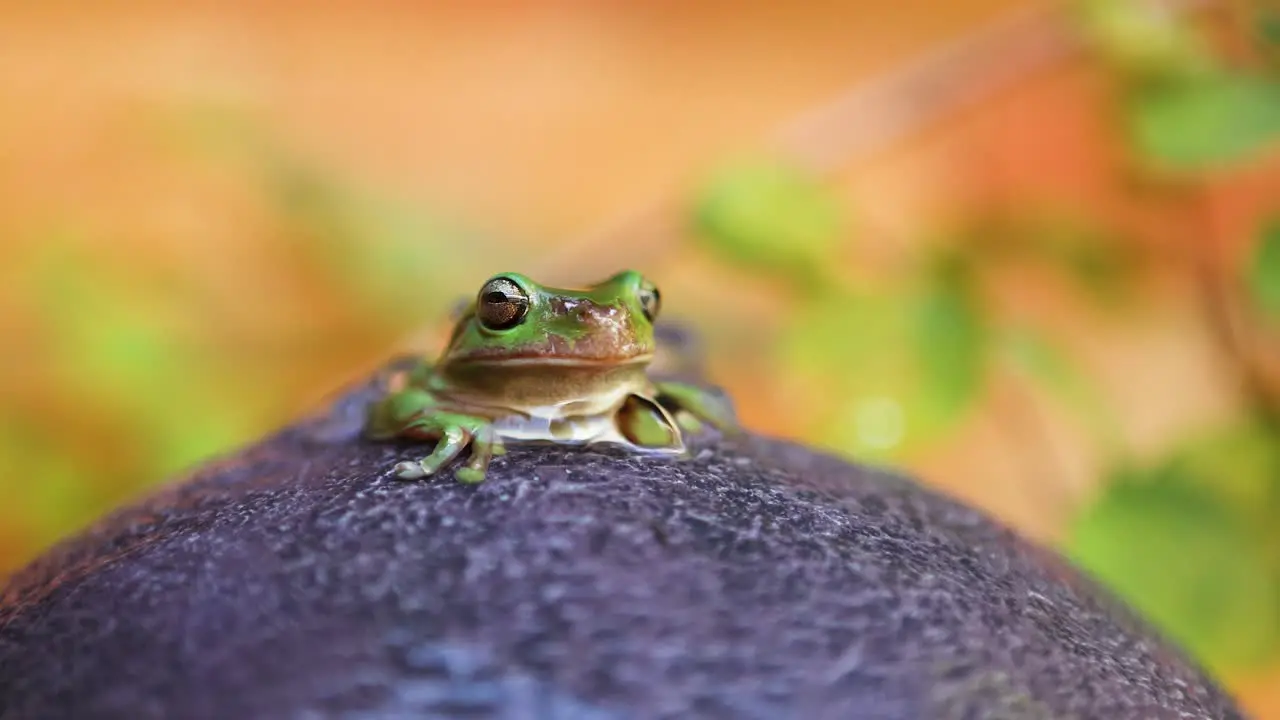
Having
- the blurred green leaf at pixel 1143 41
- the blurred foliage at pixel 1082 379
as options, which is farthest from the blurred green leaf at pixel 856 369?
the blurred green leaf at pixel 1143 41

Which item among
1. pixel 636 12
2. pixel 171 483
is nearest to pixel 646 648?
pixel 171 483

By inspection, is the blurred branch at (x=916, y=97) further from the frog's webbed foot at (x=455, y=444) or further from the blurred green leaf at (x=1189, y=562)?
the frog's webbed foot at (x=455, y=444)

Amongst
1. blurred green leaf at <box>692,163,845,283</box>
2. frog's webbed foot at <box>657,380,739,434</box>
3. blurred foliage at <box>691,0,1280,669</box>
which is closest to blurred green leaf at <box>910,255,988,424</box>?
blurred foliage at <box>691,0,1280,669</box>

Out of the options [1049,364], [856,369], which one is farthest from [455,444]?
[1049,364]

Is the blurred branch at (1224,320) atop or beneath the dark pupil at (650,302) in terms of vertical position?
atop

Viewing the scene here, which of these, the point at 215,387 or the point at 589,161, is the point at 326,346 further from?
the point at 589,161

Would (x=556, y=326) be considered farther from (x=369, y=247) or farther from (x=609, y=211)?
(x=609, y=211)

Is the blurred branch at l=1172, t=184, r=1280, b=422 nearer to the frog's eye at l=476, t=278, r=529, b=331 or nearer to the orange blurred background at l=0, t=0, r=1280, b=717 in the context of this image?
the orange blurred background at l=0, t=0, r=1280, b=717
